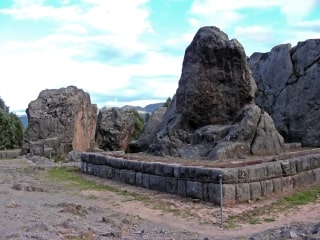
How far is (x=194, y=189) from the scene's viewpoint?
9461 mm

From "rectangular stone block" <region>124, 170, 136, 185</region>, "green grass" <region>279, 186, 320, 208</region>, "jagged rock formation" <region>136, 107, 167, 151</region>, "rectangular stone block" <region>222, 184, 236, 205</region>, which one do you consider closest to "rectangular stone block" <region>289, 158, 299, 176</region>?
"green grass" <region>279, 186, 320, 208</region>

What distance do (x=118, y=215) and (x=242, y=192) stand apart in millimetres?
2493

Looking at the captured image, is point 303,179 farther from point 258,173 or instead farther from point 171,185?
point 171,185

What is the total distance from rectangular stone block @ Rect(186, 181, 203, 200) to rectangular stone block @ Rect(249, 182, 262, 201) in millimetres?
988

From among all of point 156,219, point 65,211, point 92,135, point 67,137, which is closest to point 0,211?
point 65,211

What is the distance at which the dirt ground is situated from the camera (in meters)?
6.61

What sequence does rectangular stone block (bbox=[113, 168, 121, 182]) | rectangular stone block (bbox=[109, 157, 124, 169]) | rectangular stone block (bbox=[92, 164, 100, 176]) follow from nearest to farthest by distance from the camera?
rectangular stone block (bbox=[109, 157, 124, 169]), rectangular stone block (bbox=[113, 168, 121, 182]), rectangular stone block (bbox=[92, 164, 100, 176])

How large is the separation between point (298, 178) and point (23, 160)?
36.7ft

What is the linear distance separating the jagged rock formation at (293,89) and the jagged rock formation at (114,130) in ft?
21.3

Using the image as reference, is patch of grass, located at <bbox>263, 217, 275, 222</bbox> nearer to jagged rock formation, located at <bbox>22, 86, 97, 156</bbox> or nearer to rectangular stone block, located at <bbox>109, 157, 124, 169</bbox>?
rectangular stone block, located at <bbox>109, 157, 124, 169</bbox>

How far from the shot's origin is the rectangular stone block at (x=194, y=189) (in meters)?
9.30

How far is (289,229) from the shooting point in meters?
6.62

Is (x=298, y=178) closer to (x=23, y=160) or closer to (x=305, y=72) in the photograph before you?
(x=305, y=72)

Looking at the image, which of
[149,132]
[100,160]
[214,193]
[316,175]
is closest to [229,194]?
[214,193]
